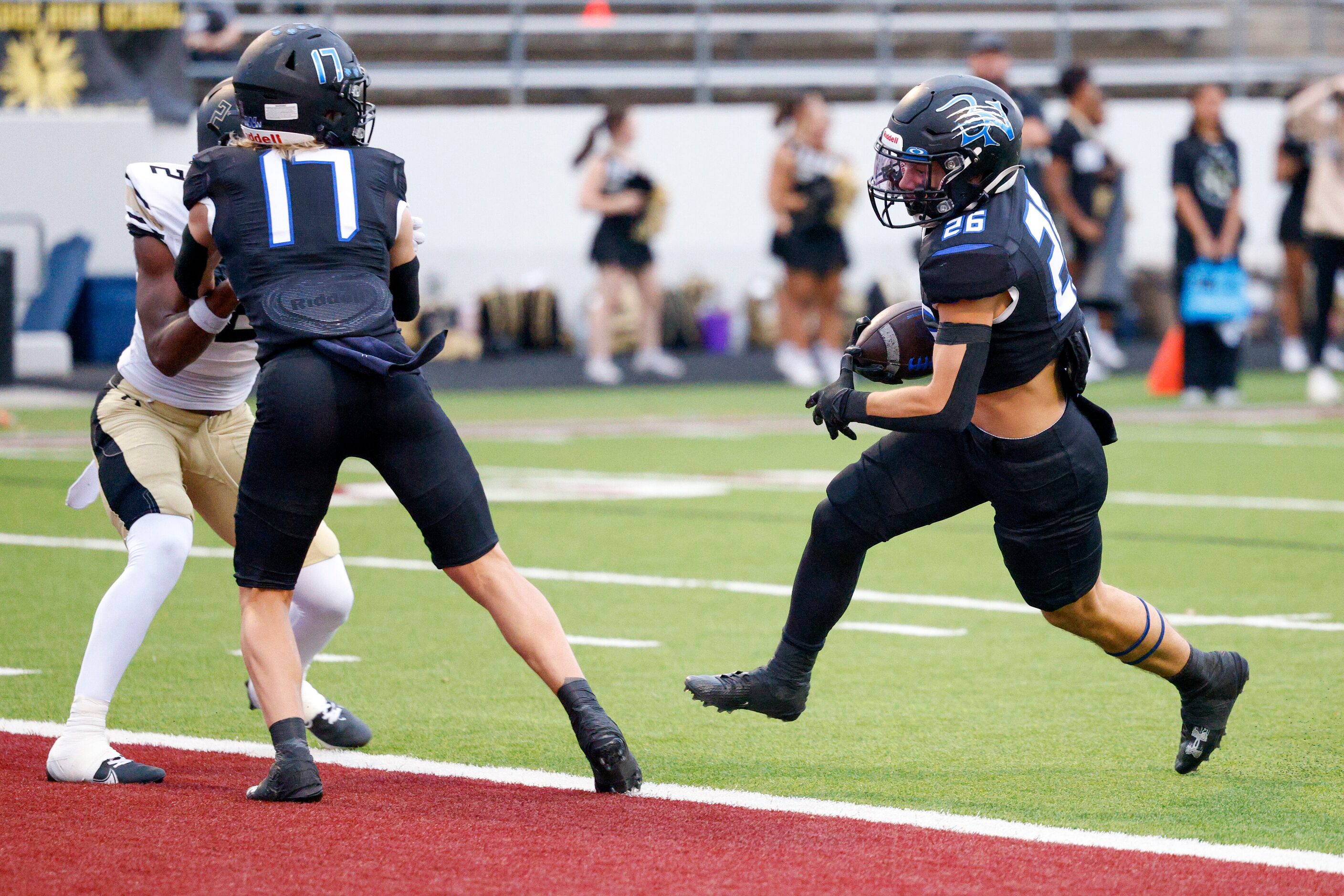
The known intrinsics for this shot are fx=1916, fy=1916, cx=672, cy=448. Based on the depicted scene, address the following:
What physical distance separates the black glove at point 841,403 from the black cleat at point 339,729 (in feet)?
4.73

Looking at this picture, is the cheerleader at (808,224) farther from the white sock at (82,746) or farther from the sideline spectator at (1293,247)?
the white sock at (82,746)

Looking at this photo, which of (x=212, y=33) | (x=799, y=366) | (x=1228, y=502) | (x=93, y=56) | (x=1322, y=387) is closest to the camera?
(x=1228, y=502)

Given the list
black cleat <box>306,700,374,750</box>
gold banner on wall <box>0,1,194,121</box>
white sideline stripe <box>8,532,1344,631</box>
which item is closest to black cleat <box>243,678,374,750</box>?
black cleat <box>306,700,374,750</box>

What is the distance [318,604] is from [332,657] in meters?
1.29

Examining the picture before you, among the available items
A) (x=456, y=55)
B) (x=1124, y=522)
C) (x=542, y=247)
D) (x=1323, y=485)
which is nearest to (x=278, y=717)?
(x=1124, y=522)

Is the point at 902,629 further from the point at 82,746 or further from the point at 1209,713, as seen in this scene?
the point at 82,746

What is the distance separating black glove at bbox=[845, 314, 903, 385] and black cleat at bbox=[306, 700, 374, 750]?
5.18ft

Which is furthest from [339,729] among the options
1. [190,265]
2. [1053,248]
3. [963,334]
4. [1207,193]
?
[1207,193]

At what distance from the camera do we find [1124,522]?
9.35 metres

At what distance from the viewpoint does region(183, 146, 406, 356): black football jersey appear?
14.1ft

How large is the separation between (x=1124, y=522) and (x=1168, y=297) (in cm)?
1280

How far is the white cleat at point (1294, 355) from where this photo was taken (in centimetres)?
1939

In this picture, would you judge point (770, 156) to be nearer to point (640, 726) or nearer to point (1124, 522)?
point (1124, 522)

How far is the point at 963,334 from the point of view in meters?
4.40
